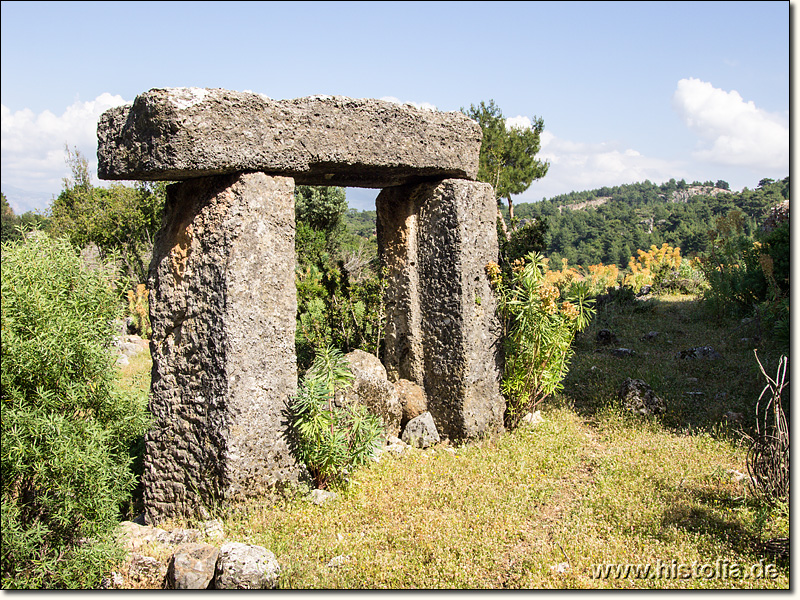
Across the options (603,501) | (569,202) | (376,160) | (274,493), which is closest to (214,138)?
(376,160)

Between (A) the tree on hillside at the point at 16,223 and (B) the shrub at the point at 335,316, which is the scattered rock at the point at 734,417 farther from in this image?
(A) the tree on hillside at the point at 16,223

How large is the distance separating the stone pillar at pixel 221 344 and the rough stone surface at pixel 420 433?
166cm

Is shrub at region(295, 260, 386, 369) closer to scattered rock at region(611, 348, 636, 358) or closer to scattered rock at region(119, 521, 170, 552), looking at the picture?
scattered rock at region(119, 521, 170, 552)

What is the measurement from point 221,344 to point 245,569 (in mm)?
1756

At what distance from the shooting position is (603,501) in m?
5.37

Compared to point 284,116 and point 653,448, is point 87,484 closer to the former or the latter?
point 284,116

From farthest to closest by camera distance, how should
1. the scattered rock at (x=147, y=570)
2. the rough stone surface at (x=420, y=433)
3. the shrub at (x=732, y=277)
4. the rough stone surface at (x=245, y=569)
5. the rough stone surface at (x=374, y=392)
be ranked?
the shrub at (x=732, y=277), the rough stone surface at (x=420, y=433), the rough stone surface at (x=374, y=392), the scattered rock at (x=147, y=570), the rough stone surface at (x=245, y=569)

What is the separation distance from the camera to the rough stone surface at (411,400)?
22.7 feet

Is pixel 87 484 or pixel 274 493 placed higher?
pixel 87 484

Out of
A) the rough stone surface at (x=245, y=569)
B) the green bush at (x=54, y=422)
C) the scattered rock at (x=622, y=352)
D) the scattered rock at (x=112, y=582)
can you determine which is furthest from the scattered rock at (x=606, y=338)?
the scattered rock at (x=112, y=582)

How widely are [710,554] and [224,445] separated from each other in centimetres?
383

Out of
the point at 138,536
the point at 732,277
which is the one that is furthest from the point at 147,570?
the point at 732,277

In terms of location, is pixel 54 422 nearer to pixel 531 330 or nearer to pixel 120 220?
pixel 531 330

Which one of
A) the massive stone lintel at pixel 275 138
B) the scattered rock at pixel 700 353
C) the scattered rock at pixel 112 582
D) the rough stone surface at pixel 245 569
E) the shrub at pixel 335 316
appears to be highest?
the massive stone lintel at pixel 275 138
